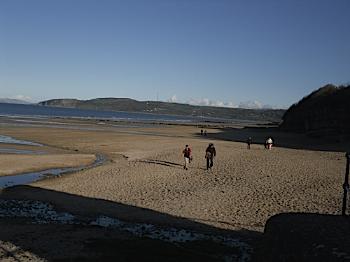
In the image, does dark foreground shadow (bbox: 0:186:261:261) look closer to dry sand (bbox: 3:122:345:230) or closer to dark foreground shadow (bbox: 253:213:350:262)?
dry sand (bbox: 3:122:345:230)

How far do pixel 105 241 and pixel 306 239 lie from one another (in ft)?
18.7

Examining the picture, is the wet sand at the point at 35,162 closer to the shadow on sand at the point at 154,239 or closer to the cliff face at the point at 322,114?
the shadow on sand at the point at 154,239

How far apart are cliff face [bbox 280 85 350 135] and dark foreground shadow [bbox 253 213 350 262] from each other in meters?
45.7

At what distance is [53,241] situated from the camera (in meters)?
11.3

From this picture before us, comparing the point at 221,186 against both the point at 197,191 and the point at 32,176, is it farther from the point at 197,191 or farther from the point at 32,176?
the point at 32,176

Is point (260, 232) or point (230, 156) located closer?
point (260, 232)

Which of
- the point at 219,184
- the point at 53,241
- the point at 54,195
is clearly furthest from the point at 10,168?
the point at 53,241

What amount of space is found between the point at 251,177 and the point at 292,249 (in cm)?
1491

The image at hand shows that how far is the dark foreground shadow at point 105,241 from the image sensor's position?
10.3 m

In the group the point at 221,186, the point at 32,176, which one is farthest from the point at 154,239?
the point at 32,176

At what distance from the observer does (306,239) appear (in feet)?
24.8

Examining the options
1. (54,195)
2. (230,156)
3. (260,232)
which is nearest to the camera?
(260,232)

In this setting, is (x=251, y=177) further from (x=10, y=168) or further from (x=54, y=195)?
(x=10, y=168)

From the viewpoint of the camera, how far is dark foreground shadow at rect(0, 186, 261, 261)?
406 inches
